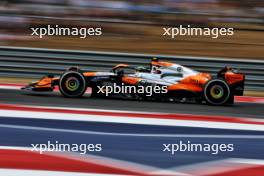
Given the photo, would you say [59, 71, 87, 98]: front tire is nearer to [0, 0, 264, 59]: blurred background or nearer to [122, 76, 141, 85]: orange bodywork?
[122, 76, 141, 85]: orange bodywork

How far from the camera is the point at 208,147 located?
236 inches

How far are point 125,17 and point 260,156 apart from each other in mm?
8617

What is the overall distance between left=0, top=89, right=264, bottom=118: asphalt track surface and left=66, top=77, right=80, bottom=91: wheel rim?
20cm

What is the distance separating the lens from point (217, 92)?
9.00 meters

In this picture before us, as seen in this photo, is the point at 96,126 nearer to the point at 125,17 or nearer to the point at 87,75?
the point at 87,75

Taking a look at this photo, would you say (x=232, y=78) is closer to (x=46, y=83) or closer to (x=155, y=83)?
(x=155, y=83)

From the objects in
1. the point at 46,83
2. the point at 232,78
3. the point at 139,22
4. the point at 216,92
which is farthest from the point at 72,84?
the point at 139,22

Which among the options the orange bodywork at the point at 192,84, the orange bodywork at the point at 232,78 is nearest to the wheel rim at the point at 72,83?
the orange bodywork at the point at 192,84

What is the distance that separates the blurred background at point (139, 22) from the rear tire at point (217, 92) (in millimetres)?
4104

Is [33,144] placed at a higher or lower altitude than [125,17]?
lower

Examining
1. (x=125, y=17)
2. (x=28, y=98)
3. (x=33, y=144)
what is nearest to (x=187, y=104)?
(x=28, y=98)

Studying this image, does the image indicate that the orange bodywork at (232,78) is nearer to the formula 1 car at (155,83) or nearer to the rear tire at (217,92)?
the formula 1 car at (155,83)

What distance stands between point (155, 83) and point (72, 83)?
1337 millimetres

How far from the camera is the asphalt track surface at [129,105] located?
8.30 metres
